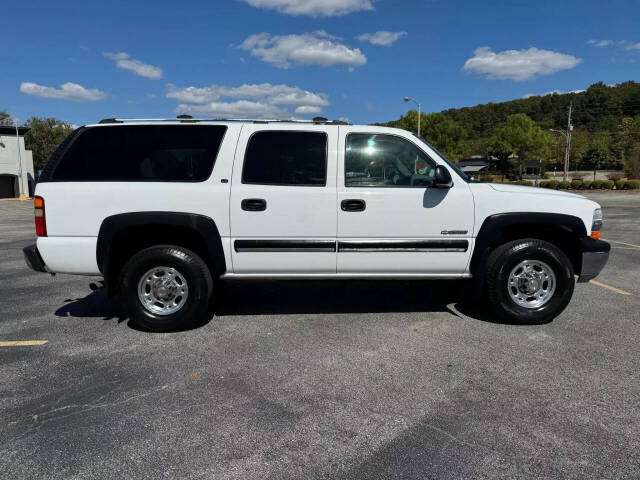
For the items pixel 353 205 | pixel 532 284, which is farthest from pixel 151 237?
pixel 532 284

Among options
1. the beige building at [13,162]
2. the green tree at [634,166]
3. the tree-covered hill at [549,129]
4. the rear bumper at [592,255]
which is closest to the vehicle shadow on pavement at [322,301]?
the rear bumper at [592,255]

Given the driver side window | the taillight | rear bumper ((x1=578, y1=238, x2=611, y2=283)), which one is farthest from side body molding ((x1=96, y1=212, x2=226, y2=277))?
rear bumper ((x1=578, y1=238, x2=611, y2=283))

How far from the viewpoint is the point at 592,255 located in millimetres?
4473

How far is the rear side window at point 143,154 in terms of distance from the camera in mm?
4258

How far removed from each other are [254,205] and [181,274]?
1.01 meters

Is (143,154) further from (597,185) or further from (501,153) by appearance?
(501,153)

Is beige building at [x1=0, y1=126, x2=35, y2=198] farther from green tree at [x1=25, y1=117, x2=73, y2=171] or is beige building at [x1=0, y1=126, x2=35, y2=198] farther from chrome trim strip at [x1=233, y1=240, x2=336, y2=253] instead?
chrome trim strip at [x1=233, y1=240, x2=336, y2=253]

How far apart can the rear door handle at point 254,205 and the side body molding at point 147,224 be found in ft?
1.11

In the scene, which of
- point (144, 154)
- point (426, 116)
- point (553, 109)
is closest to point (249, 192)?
point (144, 154)

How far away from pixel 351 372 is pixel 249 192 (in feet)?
6.19

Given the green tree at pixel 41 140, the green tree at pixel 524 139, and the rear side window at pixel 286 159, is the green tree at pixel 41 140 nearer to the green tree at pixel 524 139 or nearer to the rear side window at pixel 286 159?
the green tree at pixel 524 139

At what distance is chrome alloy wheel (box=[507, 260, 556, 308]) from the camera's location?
4.56 meters

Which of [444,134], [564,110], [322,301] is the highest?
[564,110]

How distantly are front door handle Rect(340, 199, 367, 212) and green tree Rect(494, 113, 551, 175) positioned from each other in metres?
64.7
